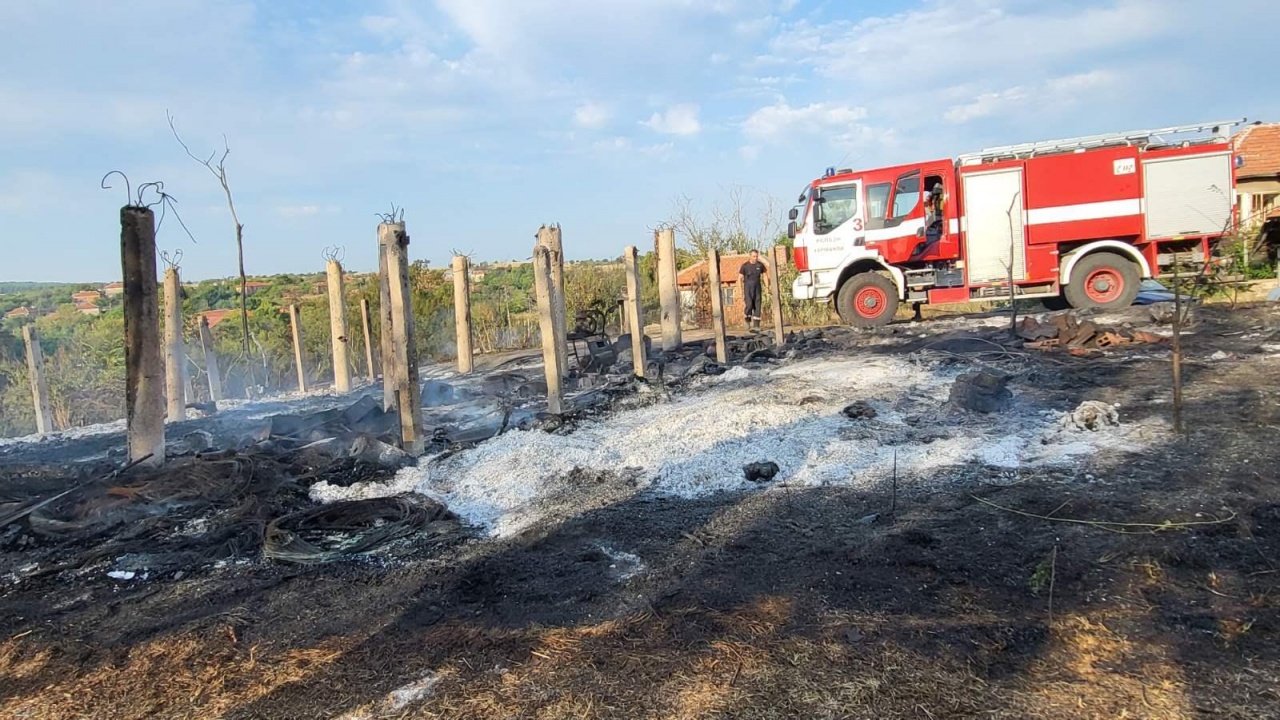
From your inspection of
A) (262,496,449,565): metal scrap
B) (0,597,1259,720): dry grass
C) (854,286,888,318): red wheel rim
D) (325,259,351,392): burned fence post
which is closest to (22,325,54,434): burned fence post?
(325,259,351,392): burned fence post

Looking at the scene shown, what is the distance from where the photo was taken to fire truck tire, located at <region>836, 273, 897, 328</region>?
51.0 feet

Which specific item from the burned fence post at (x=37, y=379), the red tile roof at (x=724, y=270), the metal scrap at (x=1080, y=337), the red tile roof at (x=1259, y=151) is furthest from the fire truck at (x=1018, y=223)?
the burned fence post at (x=37, y=379)

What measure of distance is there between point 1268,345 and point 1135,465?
6223 millimetres

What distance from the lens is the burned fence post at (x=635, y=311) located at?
11.0 m

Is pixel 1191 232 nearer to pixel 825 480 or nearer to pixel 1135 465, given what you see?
pixel 1135 465

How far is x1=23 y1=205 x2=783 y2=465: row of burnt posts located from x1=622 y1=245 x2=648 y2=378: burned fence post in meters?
0.01

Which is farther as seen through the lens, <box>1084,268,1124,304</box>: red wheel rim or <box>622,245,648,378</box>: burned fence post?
<box>1084,268,1124,304</box>: red wheel rim

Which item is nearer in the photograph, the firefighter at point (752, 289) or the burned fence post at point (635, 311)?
the burned fence post at point (635, 311)

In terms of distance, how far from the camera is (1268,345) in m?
9.89

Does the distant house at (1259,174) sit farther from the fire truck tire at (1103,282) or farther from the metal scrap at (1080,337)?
the metal scrap at (1080,337)

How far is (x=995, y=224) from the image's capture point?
1485cm

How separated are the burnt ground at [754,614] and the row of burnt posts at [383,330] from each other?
1.62 meters

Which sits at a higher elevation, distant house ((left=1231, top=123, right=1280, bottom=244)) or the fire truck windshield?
distant house ((left=1231, top=123, right=1280, bottom=244))

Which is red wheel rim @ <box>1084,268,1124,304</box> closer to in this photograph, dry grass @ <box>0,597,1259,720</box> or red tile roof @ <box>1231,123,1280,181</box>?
red tile roof @ <box>1231,123,1280,181</box>
